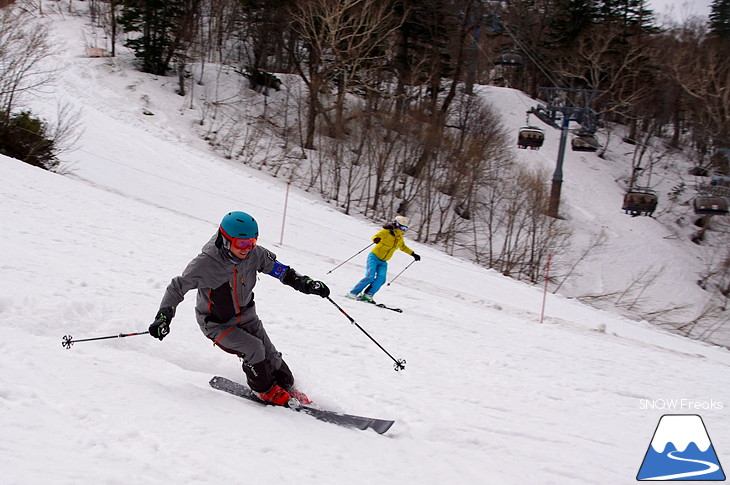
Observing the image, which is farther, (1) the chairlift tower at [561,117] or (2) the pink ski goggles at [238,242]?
(1) the chairlift tower at [561,117]

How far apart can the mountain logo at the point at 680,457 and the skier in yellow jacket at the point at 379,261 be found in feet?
17.9

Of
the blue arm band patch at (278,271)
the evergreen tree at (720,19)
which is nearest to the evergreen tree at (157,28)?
the blue arm band patch at (278,271)

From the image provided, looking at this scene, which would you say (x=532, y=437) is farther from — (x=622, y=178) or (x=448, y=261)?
(x=622, y=178)

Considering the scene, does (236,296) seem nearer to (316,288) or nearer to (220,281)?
(220,281)

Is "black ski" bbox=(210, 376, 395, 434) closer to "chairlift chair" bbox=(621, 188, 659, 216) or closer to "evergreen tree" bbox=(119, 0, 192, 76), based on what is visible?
"chairlift chair" bbox=(621, 188, 659, 216)

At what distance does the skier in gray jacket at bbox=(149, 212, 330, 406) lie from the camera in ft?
14.4

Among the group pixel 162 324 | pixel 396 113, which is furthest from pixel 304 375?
pixel 396 113

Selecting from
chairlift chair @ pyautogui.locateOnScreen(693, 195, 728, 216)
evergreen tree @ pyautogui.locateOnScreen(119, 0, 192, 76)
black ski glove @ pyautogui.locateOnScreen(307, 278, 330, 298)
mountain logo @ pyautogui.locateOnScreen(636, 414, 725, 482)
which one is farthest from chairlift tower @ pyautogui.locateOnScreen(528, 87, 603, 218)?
black ski glove @ pyautogui.locateOnScreen(307, 278, 330, 298)

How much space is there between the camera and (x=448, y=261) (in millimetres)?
17375

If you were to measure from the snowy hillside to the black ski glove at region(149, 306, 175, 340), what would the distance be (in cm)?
52

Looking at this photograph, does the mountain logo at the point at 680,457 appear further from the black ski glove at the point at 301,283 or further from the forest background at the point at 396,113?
the forest background at the point at 396,113

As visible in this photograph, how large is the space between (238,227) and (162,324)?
0.97 meters

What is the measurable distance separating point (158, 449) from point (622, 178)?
4109cm

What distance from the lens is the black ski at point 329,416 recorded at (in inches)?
182
